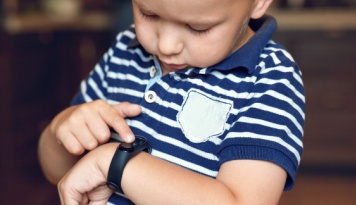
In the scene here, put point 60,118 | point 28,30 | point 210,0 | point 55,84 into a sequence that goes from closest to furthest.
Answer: point 210,0 → point 60,118 → point 28,30 → point 55,84

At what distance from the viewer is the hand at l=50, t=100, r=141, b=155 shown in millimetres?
1032

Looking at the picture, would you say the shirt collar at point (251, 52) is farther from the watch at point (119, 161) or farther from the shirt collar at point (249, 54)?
the watch at point (119, 161)

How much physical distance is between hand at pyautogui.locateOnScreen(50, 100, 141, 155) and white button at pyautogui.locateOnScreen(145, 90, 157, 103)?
1.0 inches

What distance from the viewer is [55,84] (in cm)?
371

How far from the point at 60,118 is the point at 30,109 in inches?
90.0

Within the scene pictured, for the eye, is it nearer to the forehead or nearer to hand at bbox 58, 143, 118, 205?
the forehead

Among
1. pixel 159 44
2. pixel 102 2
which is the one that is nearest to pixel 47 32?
pixel 102 2

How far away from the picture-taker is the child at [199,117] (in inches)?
36.9

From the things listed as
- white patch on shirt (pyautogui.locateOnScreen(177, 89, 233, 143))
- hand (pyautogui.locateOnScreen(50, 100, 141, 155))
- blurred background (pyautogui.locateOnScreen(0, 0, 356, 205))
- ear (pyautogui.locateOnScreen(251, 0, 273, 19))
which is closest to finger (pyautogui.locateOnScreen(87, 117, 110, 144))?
hand (pyautogui.locateOnScreen(50, 100, 141, 155))

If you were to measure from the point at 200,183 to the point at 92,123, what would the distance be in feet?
0.74

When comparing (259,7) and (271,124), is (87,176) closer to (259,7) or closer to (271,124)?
(271,124)

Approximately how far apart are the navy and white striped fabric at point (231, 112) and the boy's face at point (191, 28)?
1.7 inches

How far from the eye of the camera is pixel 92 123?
41.0 inches

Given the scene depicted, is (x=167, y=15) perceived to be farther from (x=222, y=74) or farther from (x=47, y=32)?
(x=47, y=32)
